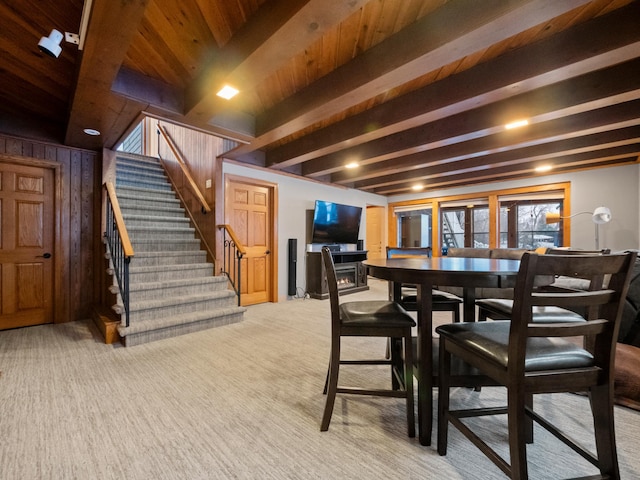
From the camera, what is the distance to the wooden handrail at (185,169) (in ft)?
14.5

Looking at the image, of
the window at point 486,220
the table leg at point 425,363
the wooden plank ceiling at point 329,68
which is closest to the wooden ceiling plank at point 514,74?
the wooden plank ceiling at point 329,68

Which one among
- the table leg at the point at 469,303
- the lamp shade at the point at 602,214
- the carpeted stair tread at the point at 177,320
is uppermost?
the lamp shade at the point at 602,214

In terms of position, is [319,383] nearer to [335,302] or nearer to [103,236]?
[335,302]

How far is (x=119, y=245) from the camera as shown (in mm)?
3373

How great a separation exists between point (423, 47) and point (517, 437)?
208cm

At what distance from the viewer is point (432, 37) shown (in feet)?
5.88

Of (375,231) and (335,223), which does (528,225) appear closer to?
(375,231)

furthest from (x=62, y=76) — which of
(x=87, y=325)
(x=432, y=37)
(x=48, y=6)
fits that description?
(x=432, y=37)

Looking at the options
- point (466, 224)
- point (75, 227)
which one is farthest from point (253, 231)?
point (466, 224)

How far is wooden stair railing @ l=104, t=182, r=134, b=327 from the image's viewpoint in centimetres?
294

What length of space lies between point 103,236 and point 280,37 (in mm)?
3580

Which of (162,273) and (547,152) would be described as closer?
(162,273)

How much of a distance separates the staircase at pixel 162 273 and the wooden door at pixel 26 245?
0.88 m

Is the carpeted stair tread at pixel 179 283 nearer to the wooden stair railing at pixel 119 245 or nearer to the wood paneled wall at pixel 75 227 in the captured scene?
the wooden stair railing at pixel 119 245
